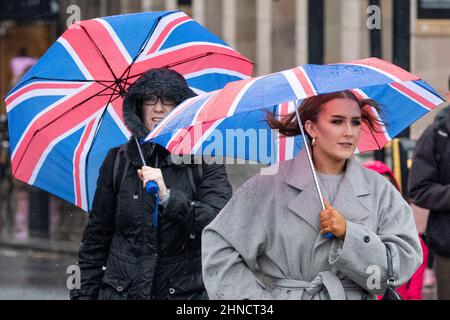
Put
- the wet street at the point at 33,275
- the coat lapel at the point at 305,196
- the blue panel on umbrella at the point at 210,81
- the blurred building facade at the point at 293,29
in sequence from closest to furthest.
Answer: the coat lapel at the point at 305,196 → the blue panel on umbrella at the point at 210,81 → the wet street at the point at 33,275 → the blurred building facade at the point at 293,29

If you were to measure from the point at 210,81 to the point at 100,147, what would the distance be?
0.64 metres

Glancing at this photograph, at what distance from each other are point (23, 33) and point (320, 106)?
1895cm

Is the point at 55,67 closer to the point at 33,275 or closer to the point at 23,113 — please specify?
the point at 23,113

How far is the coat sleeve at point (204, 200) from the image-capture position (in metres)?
5.43

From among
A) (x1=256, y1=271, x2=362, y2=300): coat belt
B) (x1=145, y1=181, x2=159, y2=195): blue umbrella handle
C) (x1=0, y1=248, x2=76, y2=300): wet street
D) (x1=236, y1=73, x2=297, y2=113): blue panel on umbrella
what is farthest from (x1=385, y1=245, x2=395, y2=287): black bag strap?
(x1=0, y1=248, x2=76, y2=300): wet street

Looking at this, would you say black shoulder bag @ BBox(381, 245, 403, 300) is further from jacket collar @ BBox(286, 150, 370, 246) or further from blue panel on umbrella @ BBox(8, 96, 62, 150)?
blue panel on umbrella @ BBox(8, 96, 62, 150)

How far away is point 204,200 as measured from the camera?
5.60 m

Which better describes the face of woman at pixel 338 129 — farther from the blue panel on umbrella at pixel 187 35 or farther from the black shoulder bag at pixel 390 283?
the blue panel on umbrella at pixel 187 35

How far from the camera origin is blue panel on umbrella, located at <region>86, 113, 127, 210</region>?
613cm

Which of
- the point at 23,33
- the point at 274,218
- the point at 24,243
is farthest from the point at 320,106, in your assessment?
the point at 23,33

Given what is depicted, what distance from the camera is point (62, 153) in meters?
6.11

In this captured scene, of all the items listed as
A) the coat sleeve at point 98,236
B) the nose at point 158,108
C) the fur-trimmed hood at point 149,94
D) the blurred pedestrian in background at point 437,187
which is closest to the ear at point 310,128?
the fur-trimmed hood at point 149,94

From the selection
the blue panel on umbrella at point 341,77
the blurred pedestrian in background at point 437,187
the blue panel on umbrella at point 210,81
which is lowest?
the blurred pedestrian in background at point 437,187
